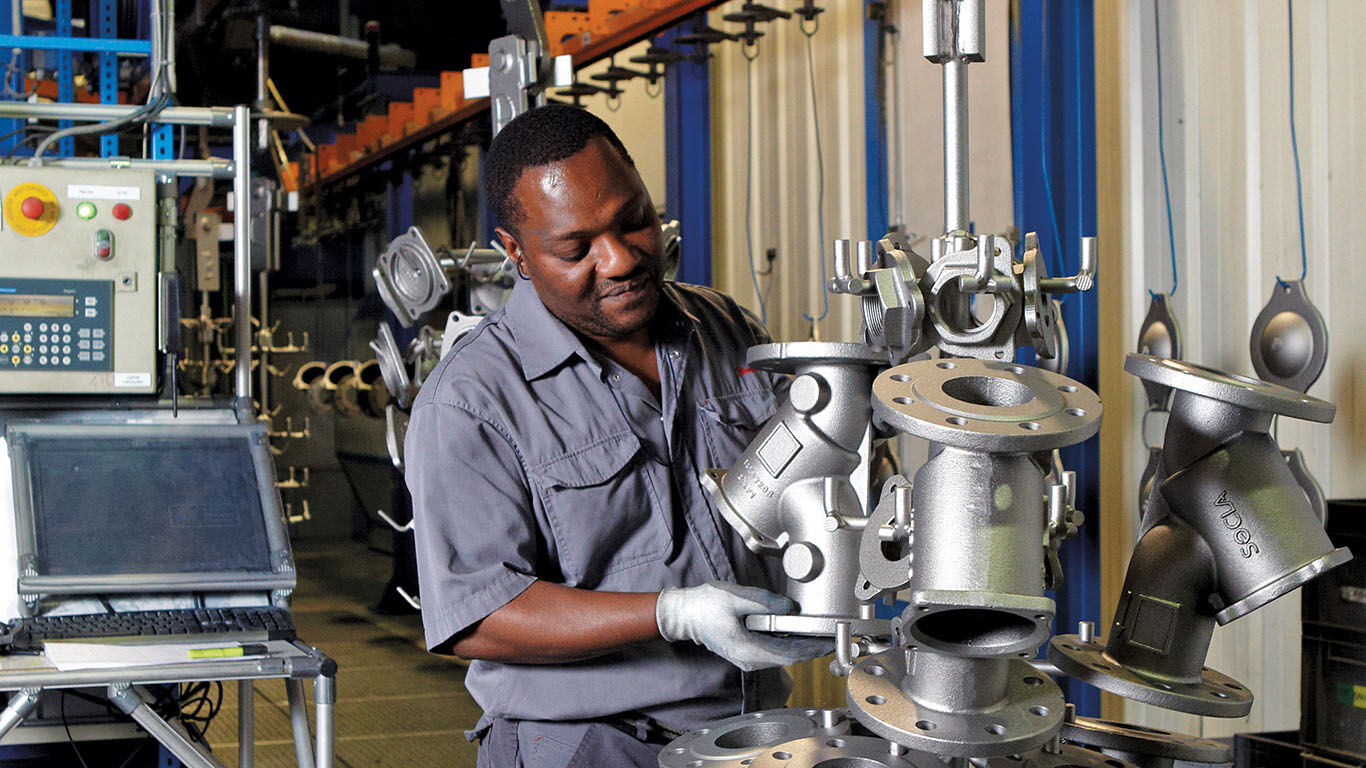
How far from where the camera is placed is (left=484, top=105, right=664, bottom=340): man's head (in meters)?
1.53

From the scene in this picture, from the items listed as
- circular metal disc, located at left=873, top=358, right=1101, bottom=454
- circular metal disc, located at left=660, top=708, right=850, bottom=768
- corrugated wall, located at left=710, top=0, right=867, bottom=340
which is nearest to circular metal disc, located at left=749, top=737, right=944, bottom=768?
circular metal disc, located at left=660, top=708, right=850, bottom=768

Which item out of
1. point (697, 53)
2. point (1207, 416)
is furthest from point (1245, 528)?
point (697, 53)

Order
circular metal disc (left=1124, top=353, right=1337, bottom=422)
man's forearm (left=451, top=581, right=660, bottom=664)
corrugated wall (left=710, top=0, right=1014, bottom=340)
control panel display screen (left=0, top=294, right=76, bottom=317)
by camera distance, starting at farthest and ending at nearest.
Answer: corrugated wall (left=710, top=0, right=1014, bottom=340) < control panel display screen (left=0, top=294, right=76, bottom=317) < man's forearm (left=451, top=581, right=660, bottom=664) < circular metal disc (left=1124, top=353, right=1337, bottom=422)

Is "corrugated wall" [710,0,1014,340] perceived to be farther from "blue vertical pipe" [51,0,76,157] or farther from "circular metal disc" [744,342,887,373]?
"blue vertical pipe" [51,0,76,157]

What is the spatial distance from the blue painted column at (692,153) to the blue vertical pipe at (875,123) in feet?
4.28

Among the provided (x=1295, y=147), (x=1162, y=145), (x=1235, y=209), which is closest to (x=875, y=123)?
(x=1162, y=145)

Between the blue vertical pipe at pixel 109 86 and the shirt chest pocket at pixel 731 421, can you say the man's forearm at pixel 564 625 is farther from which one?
the blue vertical pipe at pixel 109 86

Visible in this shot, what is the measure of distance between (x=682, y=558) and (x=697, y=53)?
12.0ft

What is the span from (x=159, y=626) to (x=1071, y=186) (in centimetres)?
214

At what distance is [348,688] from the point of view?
5137mm

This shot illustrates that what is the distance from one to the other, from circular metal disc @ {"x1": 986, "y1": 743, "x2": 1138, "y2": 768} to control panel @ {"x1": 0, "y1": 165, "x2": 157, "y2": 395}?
8.05 feet

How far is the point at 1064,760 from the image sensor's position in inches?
41.6

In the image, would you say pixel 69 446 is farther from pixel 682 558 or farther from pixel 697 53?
pixel 697 53

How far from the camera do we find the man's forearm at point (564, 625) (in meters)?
1.36
